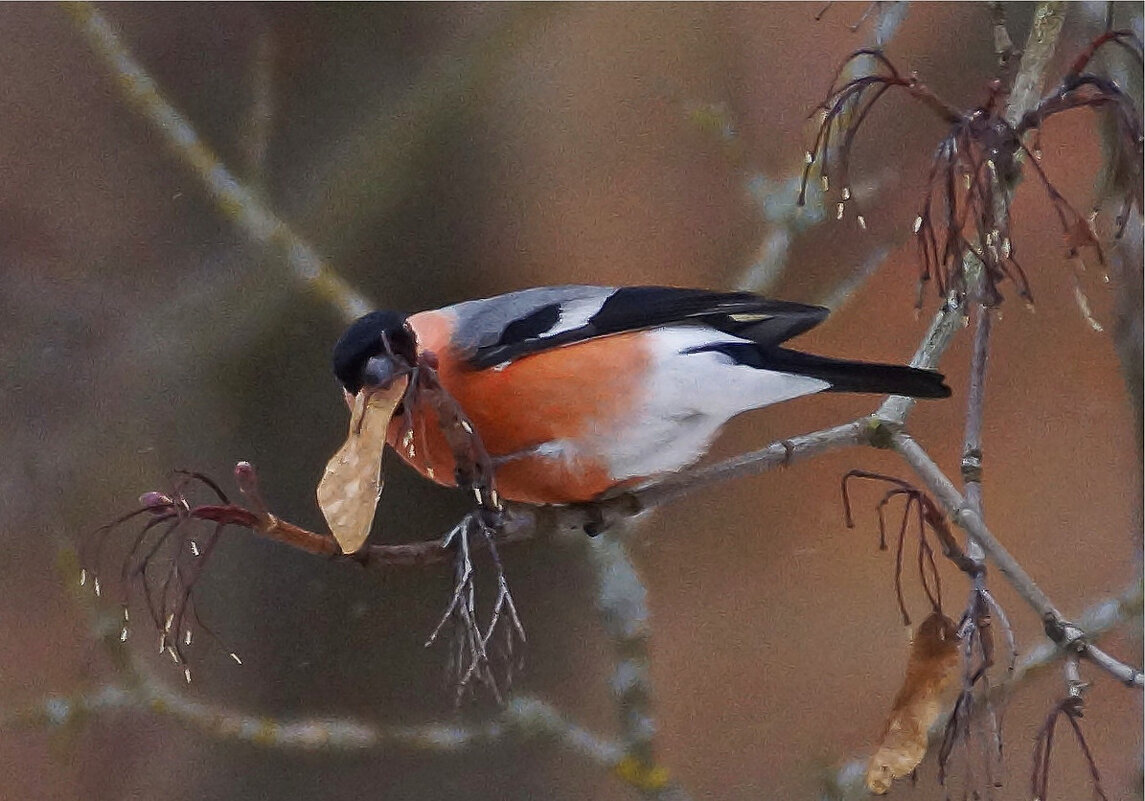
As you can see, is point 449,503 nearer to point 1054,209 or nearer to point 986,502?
point 986,502

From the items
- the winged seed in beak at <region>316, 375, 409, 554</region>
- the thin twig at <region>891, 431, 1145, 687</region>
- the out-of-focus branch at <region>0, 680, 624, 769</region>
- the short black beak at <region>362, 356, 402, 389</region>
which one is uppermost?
the short black beak at <region>362, 356, 402, 389</region>

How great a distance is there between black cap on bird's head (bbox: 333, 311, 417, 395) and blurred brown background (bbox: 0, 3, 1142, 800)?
0.09 m

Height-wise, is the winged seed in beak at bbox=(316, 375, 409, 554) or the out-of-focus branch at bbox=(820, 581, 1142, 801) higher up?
the winged seed in beak at bbox=(316, 375, 409, 554)

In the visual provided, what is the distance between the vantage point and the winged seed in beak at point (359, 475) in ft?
2.07

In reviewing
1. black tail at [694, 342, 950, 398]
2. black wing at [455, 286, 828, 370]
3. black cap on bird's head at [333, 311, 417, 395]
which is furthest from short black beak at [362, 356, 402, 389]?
black tail at [694, 342, 950, 398]

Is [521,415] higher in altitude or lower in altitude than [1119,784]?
higher

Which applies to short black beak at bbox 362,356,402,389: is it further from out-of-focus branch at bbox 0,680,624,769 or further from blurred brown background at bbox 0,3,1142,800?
out-of-focus branch at bbox 0,680,624,769

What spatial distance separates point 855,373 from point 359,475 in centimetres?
35

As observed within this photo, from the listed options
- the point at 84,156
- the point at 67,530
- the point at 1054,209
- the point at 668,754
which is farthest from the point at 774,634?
the point at 84,156

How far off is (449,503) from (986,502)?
0.41 meters

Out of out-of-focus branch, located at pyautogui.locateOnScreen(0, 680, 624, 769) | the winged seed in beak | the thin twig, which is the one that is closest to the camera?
the winged seed in beak

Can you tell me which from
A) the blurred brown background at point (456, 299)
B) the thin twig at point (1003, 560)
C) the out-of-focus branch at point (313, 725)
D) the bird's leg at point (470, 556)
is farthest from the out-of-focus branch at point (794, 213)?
the out-of-focus branch at point (313, 725)

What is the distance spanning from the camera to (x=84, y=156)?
0.87 m

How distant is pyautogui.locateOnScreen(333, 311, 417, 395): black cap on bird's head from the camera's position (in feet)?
2.23
